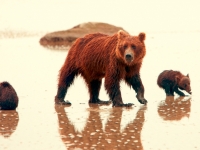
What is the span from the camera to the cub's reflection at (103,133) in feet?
26.2

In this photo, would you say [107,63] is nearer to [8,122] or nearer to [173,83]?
[173,83]

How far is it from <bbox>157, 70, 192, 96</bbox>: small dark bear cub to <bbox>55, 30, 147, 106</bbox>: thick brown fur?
127cm

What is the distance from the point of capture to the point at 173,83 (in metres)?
12.5

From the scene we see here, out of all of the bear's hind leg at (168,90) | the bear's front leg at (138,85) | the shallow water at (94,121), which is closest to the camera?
the shallow water at (94,121)

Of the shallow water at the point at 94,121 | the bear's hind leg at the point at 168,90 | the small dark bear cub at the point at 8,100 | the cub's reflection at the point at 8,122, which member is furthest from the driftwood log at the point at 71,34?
the cub's reflection at the point at 8,122

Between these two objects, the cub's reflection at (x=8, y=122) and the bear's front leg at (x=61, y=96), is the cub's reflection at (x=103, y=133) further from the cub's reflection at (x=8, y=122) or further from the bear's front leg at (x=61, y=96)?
the bear's front leg at (x=61, y=96)

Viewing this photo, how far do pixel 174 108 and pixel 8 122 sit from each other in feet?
9.85

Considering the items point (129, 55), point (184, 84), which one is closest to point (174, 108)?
point (129, 55)

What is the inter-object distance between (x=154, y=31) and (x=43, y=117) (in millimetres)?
30496

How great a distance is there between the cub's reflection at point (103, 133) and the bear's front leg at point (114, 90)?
42cm

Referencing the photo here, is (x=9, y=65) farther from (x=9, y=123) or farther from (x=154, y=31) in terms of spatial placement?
(x=154, y=31)

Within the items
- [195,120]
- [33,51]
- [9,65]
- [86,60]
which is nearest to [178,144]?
[195,120]

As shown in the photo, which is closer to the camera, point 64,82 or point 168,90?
point 64,82

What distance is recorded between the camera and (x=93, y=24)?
104 ft
